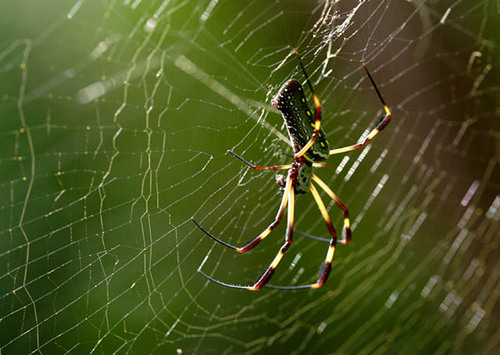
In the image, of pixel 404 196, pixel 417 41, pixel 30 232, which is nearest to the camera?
pixel 30 232

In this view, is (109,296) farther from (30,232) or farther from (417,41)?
(417,41)

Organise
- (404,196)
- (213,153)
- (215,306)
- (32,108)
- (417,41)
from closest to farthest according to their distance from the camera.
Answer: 1. (32,108)
2. (213,153)
3. (215,306)
4. (417,41)
5. (404,196)

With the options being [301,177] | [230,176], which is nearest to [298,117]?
[301,177]

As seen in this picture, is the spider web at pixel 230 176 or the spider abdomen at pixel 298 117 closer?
the spider abdomen at pixel 298 117

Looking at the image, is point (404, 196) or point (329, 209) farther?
A: point (404, 196)

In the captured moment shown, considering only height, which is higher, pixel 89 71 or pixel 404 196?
pixel 404 196

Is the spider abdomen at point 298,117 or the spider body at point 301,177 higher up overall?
the spider abdomen at point 298,117

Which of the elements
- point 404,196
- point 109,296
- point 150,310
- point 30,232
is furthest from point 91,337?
point 404,196
